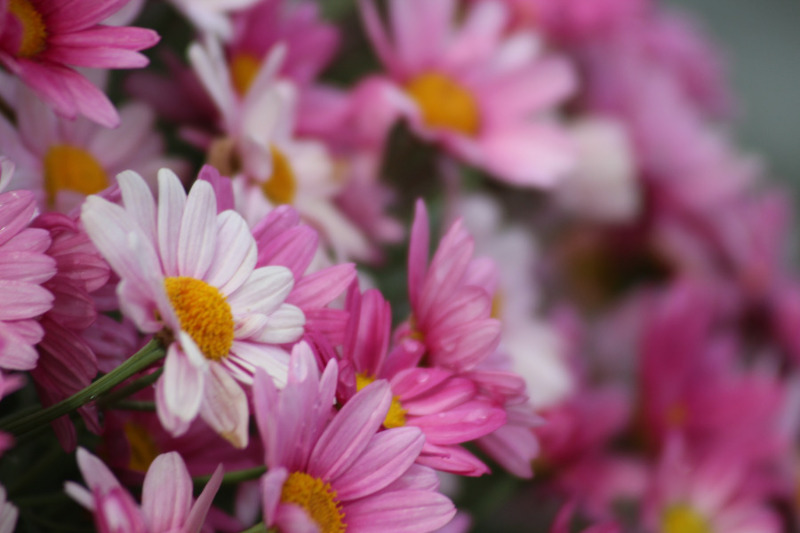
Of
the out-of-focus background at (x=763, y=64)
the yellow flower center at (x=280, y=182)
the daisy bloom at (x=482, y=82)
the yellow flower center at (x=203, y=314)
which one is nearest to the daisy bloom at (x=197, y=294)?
the yellow flower center at (x=203, y=314)

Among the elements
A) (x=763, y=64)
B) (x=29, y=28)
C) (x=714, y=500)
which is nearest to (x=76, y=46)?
(x=29, y=28)

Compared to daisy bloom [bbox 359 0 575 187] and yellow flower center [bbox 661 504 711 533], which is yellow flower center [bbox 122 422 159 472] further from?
yellow flower center [bbox 661 504 711 533]

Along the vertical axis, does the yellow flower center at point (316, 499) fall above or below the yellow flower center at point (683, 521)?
above

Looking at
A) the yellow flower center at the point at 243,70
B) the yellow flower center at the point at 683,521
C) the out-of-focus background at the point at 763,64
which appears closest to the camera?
the yellow flower center at the point at 243,70

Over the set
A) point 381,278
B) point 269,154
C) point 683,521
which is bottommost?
point 683,521

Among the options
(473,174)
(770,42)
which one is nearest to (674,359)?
(473,174)

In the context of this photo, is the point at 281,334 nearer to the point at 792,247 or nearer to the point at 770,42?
the point at 792,247

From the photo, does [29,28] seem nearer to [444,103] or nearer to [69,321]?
[69,321]

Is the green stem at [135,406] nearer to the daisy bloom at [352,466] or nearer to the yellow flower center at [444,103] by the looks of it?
the daisy bloom at [352,466]
